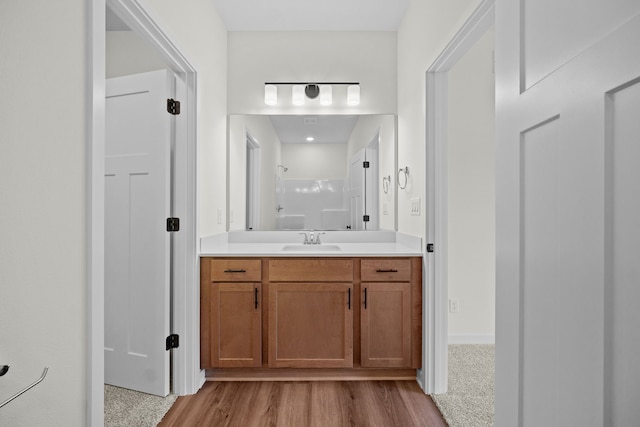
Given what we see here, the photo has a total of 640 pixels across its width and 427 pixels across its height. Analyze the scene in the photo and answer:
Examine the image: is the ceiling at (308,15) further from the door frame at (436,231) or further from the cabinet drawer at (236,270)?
the cabinet drawer at (236,270)

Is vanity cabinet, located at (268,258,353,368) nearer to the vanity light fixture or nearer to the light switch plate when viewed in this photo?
the light switch plate

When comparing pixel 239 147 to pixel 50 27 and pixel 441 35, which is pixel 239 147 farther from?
pixel 50 27

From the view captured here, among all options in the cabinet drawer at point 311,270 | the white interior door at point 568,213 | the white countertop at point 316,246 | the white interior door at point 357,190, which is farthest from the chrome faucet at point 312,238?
the white interior door at point 568,213

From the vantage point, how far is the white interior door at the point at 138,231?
2.20m

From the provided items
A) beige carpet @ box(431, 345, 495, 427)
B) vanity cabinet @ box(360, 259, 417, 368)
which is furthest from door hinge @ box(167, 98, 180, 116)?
beige carpet @ box(431, 345, 495, 427)

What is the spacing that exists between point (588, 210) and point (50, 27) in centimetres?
142

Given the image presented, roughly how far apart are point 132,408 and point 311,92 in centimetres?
249

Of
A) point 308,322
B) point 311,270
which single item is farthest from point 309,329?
point 311,270

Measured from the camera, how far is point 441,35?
209cm

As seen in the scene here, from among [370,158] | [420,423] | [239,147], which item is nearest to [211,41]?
[239,147]

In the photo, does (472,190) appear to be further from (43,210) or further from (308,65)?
(43,210)

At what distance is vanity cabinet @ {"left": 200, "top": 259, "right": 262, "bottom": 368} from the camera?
240 centimetres

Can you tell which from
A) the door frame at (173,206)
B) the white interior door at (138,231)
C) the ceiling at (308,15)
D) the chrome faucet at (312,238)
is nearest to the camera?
the door frame at (173,206)

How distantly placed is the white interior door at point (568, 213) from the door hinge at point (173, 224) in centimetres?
181
